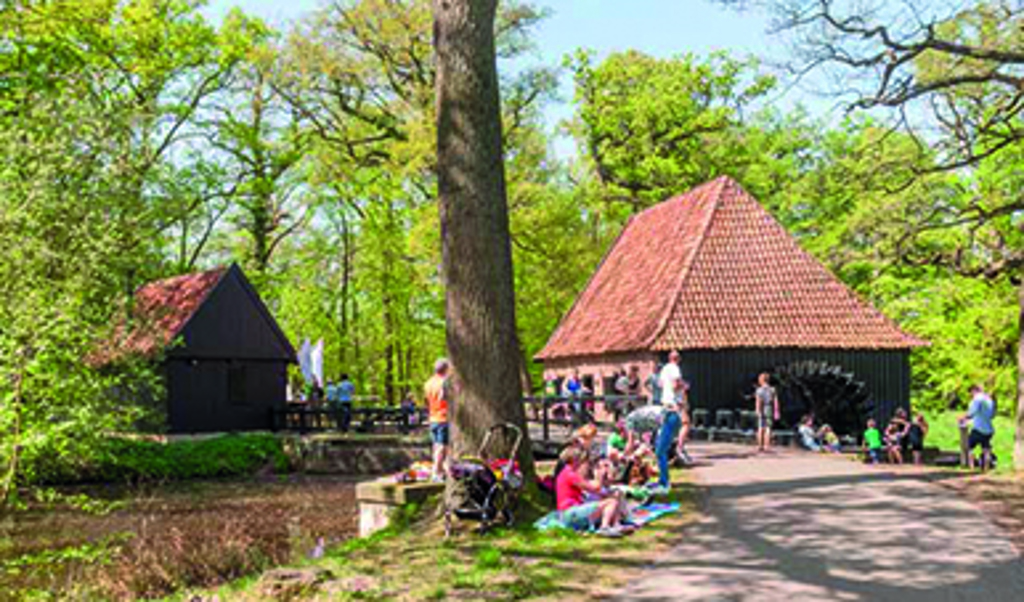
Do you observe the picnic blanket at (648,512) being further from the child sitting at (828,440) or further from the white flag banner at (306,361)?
the white flag banner at (306,361)

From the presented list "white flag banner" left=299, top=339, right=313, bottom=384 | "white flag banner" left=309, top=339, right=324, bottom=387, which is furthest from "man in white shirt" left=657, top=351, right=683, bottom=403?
"white flag banner" left=299, top=339, right=313, bottom=384

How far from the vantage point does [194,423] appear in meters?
31.6

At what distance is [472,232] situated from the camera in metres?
10.3

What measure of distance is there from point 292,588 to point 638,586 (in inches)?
108

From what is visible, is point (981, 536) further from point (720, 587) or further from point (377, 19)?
point (377, 19)

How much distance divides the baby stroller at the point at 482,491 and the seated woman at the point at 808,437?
13571mm

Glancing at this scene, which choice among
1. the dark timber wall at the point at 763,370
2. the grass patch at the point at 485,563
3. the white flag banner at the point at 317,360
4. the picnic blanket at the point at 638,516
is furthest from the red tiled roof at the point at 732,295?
the grass patch at the point at 485,563

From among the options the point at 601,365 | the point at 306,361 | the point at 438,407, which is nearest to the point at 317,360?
the point at 306,361

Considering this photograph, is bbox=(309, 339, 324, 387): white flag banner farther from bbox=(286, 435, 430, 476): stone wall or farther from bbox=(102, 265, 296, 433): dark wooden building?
bbox=(286, 435, 430, 476): stone wall

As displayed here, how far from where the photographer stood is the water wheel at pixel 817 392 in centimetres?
2536

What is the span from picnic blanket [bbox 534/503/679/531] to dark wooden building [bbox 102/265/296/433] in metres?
22.1

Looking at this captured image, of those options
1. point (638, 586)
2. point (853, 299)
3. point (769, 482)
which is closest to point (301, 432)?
point (853, 299)

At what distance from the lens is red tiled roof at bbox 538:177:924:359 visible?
25.7 m

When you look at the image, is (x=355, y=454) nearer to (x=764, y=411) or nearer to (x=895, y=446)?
(x=764, y=411)
